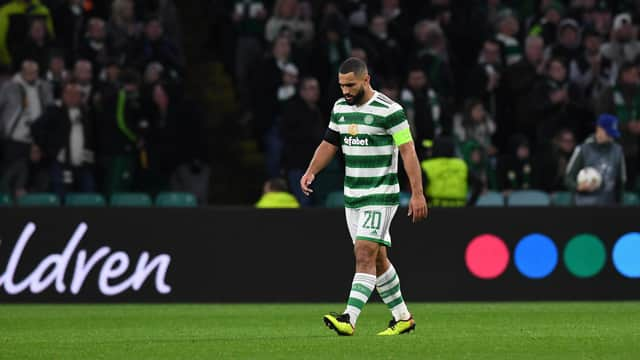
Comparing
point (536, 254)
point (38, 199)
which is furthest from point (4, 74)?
point (536, 254)

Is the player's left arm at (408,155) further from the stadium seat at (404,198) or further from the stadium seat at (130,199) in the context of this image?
the stadium seat at (130,199)

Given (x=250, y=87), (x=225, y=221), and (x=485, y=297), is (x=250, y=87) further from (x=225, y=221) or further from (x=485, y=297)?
(x=485, y=297)

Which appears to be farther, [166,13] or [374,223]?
[166,13]

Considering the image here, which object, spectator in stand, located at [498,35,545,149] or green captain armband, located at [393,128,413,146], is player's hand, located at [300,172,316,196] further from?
spectator in stand, located at [498,35,545,149]

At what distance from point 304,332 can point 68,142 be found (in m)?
8.06

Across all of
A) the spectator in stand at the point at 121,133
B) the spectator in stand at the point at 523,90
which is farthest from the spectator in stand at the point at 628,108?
the spectator in stand at the point at 121,133

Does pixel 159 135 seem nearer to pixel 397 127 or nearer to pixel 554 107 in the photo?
pixel 554 107

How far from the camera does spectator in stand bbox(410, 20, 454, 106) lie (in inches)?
856

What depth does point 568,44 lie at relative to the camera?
2252 centimetres

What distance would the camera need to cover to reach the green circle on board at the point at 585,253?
1752 cm

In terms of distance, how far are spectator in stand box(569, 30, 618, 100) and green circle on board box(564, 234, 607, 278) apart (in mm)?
4940

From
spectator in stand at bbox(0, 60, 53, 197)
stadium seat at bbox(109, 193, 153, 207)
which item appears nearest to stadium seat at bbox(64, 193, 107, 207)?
stadium seat at bbox(109, 193, 153, 207)

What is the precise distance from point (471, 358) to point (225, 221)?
25.5 ft

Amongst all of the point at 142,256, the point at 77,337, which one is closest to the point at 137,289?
the point at 142,256
